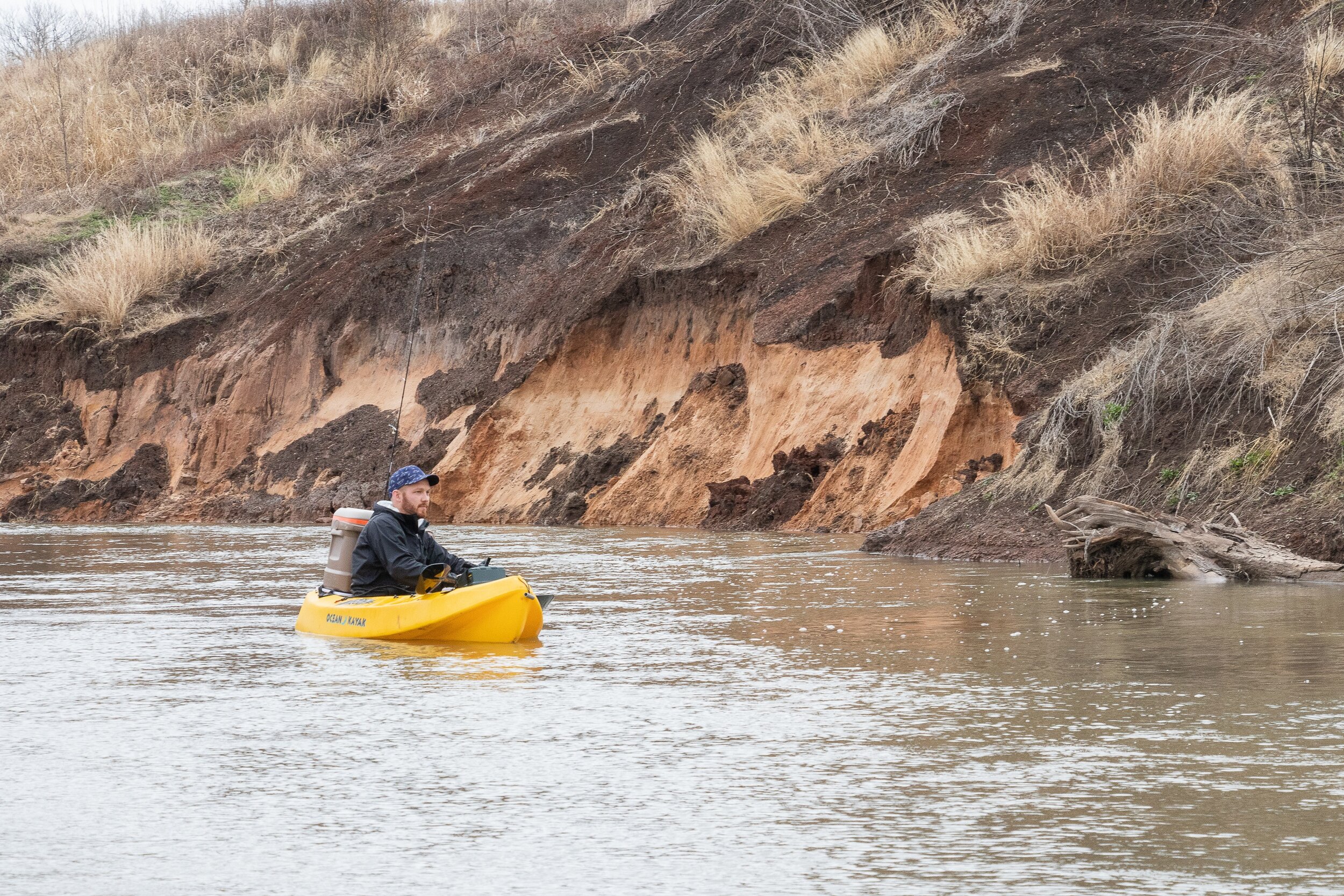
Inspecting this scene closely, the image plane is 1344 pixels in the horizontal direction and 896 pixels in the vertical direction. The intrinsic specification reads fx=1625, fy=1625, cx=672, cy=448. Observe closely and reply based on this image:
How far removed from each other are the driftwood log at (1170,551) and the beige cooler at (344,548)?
18.1 feet

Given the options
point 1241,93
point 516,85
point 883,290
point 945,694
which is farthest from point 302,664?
point 516,85

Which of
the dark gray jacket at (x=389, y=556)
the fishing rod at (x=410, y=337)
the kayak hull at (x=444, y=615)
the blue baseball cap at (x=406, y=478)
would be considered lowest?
the kayak hull at (x=444, y=615)

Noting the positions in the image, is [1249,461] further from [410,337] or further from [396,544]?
[410,337]

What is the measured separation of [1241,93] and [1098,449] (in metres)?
7.73

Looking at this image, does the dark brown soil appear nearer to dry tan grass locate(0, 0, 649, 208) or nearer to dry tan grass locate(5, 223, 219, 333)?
dry tan grass locate(5, 223, 219, 333)

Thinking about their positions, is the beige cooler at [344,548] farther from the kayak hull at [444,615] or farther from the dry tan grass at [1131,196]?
the dry tan grass at [1131,196]

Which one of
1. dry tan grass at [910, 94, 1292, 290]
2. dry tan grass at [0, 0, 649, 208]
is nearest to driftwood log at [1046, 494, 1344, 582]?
dry tan grass at [910, 94, 1292, 290]

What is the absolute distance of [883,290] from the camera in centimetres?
2197

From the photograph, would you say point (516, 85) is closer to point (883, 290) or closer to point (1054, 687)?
point (883, 290)

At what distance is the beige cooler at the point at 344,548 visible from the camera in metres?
10.7

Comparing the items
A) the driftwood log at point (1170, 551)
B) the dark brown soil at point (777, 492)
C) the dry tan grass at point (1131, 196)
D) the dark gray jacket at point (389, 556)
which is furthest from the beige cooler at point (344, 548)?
the dry tan grass at point (1131, 196)

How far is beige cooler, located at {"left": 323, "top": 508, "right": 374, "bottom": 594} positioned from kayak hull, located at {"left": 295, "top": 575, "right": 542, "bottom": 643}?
1.09 ft

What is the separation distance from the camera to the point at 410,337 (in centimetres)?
2869

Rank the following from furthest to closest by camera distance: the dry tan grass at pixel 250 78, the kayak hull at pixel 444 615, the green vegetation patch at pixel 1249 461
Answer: the dry tan grass at pixel 250 78 → the green vegetation patch at pixel 1249 461 → the kayak hull at pixel 444 615
